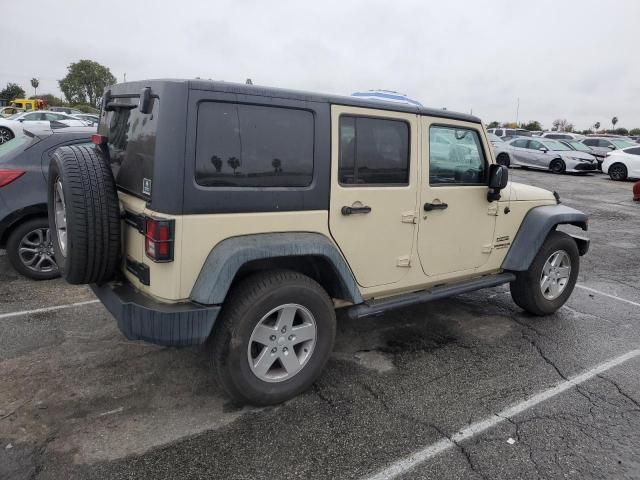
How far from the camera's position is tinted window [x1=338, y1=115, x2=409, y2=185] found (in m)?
3.30

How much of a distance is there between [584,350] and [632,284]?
2.65m

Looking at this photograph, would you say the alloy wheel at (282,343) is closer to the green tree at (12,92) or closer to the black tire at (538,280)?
the black tire at (538,280)

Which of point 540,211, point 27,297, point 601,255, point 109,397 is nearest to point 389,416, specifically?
point 109,397

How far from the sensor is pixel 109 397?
319cm

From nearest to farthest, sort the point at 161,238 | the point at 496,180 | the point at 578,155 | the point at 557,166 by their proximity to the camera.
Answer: the point at 161,238 < the point at 496,180 < the point at 578,155 < the point at 557,166

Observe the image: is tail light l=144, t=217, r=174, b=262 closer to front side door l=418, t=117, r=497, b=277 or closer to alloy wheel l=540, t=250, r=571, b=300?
front side door l=418, t=117, r=497, b=277

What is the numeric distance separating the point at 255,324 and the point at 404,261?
1.31 metres

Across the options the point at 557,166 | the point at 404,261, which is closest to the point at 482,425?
the point at 404,261

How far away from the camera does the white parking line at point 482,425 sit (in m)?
2.62

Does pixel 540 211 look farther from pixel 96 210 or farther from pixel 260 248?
pixel 96 210

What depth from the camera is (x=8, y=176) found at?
5000mm

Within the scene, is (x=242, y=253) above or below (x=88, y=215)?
below

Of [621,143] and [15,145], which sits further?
[621,143]

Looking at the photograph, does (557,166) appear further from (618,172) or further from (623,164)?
(623,164)
